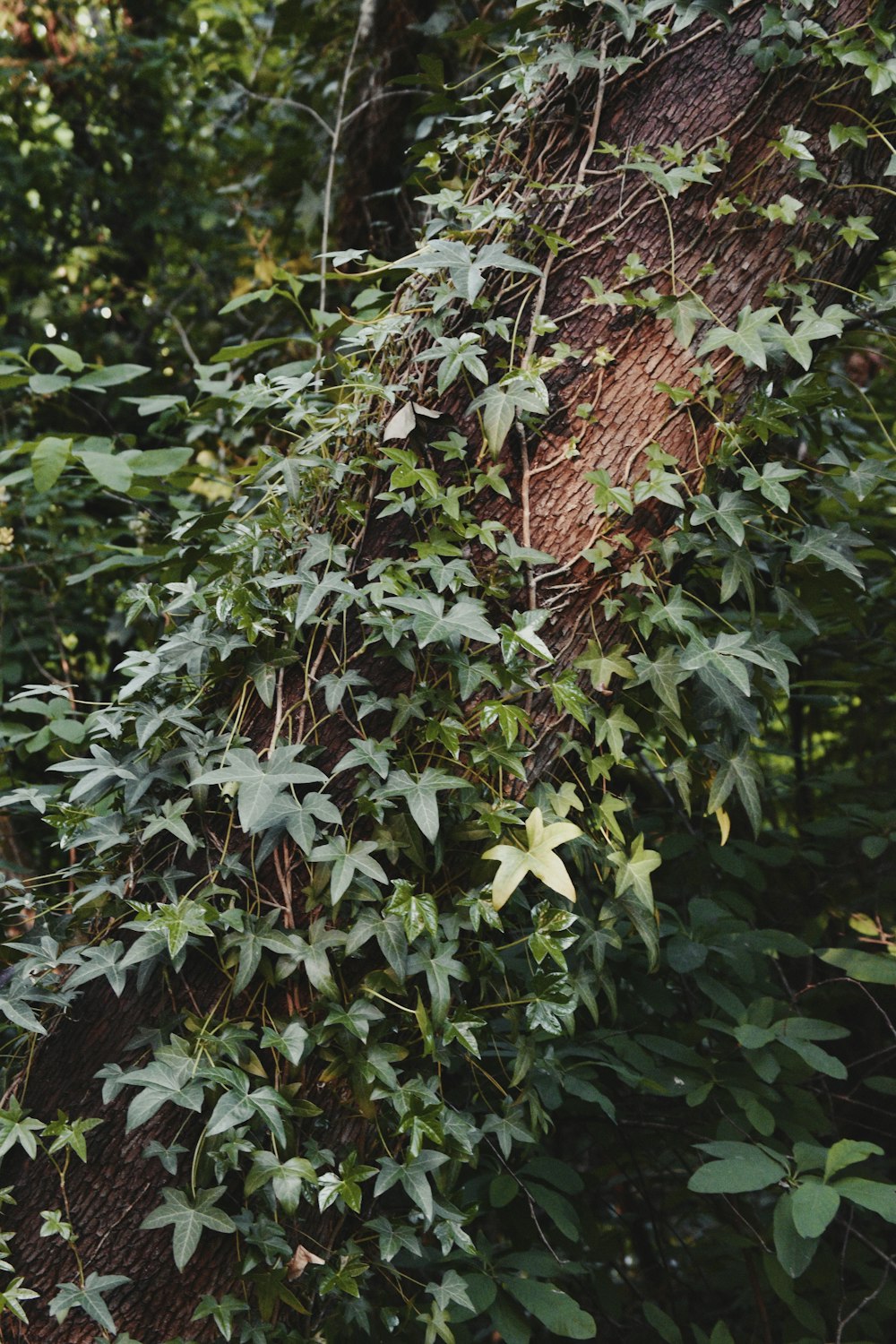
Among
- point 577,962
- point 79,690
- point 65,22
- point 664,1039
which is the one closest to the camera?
point 577,962

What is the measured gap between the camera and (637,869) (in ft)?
4.26

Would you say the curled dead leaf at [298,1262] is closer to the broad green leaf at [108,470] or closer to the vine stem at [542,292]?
the vine stem at [542,292]

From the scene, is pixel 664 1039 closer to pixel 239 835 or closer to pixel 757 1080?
pixel 757 1080

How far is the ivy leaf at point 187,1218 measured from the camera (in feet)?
3.62

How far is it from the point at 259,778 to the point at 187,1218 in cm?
51

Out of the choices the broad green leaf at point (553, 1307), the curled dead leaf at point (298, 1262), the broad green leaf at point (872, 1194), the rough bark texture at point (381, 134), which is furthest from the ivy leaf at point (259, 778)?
the rough bark texture at point (381, 134)

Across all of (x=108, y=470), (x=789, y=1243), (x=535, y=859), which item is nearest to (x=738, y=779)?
(x=535, y=859)

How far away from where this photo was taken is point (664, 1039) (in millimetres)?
1714

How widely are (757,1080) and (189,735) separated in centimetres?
120

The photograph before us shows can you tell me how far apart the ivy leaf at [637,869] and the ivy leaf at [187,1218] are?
613mm

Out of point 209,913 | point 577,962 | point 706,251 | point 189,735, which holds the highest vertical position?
point 706,251

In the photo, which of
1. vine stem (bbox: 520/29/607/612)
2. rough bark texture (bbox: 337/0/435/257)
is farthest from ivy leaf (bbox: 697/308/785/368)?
rough bark texture (bbox: 337/0/435/257)

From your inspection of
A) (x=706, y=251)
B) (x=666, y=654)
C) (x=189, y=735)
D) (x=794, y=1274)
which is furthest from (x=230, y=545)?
(x=794, y=1274)

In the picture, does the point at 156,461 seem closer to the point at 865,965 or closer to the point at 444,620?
the point at 444,620
